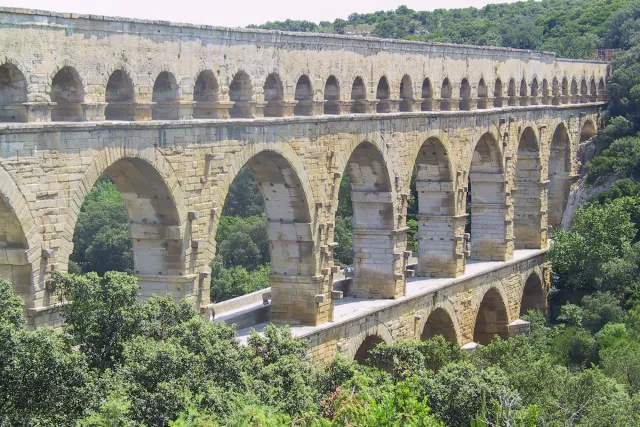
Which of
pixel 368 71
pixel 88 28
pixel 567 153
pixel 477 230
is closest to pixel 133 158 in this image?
pixel 88 28

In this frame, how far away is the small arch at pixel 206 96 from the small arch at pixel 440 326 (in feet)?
42.5

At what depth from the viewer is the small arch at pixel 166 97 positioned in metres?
27.9

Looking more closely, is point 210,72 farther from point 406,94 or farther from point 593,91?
point 593,91

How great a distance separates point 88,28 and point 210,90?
497 centimetres

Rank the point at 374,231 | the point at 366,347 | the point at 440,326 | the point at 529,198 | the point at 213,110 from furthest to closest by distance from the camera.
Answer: the point at 529,198 → the point at 440,326 → the point at 374,231 → the point at 366,347 → the point at 213,110


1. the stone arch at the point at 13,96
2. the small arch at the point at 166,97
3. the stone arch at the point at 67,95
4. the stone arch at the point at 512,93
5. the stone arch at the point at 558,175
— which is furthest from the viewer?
the stone arch at the point at 558,175

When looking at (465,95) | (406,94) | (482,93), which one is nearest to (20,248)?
(406,94)

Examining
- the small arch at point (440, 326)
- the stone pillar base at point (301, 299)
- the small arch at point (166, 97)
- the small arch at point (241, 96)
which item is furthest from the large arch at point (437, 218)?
the small arch at point (166, 97)

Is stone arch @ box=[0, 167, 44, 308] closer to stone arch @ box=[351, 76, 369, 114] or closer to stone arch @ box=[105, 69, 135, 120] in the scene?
stone arch @ box=[105, 69, 135, 120]

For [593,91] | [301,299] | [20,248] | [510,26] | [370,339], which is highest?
[510,26]

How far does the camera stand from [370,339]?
35500mm

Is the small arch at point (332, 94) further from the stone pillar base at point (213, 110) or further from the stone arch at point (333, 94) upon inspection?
the stone pillar base at point (213, 110)

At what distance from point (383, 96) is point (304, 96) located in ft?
16.9

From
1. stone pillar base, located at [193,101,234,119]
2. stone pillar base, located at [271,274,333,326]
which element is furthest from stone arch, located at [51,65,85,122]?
stone pillar base, located at [271,274,333,326]
